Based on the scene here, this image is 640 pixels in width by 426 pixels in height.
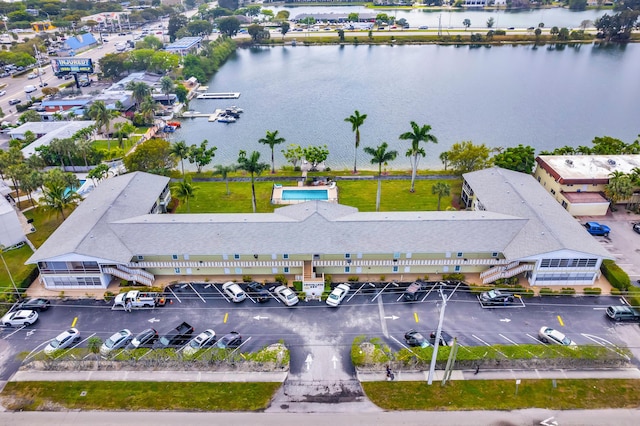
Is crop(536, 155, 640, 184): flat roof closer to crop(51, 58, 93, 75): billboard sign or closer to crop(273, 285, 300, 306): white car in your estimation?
crop(273, 285, 300, 306): white car

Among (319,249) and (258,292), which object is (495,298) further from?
(258,292)

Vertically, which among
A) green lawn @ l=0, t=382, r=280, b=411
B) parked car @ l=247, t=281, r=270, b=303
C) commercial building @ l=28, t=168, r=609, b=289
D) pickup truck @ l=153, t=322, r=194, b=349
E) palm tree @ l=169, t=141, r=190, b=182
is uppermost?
palm tree @ l=169, t=141, r=190, b=182

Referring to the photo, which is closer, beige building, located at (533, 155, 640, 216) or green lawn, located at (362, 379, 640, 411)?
green lawn, located at (362, 379, 640, 411)

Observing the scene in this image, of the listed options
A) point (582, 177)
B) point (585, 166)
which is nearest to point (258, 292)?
point (582, 177)

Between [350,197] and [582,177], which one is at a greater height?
[582,177]

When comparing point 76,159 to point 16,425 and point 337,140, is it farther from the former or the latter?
point 16,425

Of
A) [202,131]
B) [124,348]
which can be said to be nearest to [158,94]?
[202,131]

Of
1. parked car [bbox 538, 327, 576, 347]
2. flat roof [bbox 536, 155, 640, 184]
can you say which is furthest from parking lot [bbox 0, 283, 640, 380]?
flat roof [bbox 536, 155, 640, 184]
